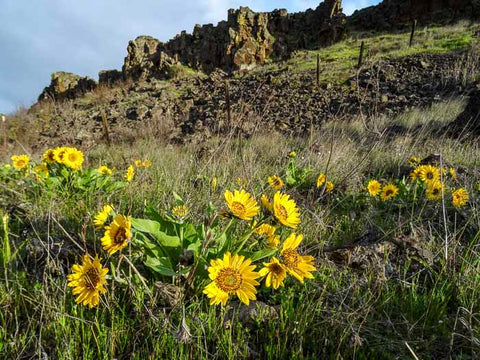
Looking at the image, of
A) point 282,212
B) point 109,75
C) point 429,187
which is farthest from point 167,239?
point 109,75

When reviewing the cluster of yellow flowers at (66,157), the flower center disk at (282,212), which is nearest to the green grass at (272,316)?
the flower center disk at (282,212)

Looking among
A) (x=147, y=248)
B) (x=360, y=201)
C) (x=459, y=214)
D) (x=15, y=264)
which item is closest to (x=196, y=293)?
(x=147, y=248)

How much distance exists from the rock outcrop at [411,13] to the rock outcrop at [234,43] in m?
2.61

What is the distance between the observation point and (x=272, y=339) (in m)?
1.12

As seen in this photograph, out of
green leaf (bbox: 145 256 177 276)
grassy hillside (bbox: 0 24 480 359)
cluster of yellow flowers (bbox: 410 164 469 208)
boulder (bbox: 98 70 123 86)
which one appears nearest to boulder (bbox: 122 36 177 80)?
boulder (bbox: 98 70 123 86)

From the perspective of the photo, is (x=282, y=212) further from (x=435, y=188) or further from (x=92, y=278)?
(x=435, y=188)

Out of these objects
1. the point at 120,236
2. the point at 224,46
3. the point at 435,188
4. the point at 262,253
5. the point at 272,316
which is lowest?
the point at 224,46

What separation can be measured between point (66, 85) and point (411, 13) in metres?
31.7

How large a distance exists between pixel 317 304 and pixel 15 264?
149cm

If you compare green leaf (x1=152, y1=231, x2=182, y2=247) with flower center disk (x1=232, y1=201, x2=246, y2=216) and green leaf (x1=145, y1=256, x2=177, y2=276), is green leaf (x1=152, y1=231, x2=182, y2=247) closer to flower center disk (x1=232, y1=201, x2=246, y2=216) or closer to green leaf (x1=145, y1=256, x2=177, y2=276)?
green leaf (x1=145, y1=256, x2=177, y2=276)

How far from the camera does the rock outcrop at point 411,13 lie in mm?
22703

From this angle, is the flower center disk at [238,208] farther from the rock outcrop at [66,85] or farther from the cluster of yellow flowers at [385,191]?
the rock outcrop at [66,85]

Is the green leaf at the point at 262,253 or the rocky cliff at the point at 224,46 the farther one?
the rocky cliff at the point at 224,46

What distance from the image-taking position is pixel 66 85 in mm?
26531
